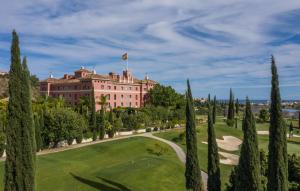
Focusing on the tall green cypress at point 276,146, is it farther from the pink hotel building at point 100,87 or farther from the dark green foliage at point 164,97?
the dark green foliage at point 164,97

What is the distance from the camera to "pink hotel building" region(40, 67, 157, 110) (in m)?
107

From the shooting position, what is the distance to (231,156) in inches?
2286

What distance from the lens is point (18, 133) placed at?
70.4 feet

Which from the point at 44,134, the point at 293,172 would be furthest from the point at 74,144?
the point at 293,172

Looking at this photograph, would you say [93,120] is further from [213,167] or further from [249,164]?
[249,164]

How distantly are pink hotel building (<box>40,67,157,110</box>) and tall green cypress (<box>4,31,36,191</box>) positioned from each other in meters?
81.1

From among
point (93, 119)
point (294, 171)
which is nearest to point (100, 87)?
point (93, 119)

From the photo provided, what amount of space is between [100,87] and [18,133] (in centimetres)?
8615

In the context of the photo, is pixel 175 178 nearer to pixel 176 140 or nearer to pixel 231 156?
pixel 231 156

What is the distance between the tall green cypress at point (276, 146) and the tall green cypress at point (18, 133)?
13.5 meters

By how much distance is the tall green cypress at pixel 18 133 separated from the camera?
21.2 metres

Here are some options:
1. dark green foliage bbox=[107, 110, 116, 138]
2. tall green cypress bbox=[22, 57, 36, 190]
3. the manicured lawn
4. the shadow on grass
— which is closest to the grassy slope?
the manicured lawn

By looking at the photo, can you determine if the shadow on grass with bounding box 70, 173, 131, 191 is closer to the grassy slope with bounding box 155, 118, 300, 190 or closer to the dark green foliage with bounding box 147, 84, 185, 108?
the grassy slope with bounding box 155, 118, 300, 190

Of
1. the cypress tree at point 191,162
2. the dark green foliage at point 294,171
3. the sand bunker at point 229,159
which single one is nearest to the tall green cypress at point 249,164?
the cypress tree at point 191,162
